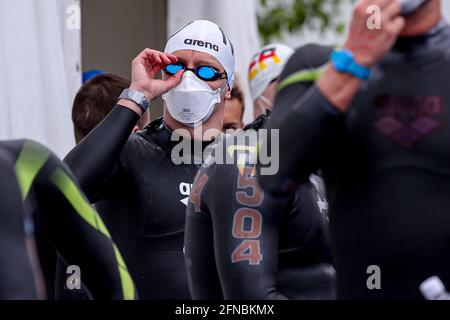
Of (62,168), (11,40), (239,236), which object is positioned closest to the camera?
(62,168)

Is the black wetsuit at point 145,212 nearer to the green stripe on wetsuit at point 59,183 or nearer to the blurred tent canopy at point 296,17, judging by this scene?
the green stripe on wetsuit at point 59,183

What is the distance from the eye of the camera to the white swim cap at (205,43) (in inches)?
188

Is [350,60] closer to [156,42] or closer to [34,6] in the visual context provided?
[34,6]

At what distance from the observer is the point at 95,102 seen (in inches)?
205

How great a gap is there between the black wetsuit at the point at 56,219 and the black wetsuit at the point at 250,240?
1.62 feet

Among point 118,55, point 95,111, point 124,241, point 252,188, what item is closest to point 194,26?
point 95,111

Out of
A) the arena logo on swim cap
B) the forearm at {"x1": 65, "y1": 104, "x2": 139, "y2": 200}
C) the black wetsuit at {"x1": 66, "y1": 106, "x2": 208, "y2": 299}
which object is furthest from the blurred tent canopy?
the forearm at {"x1": 65, "y1": 104, "x2": 139, "y2": 200}

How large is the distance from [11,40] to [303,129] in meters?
3.60

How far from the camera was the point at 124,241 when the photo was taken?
4551mm

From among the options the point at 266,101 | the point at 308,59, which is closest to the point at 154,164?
the point at 308,59

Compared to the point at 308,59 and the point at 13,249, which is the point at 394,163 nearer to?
the point at 308,59

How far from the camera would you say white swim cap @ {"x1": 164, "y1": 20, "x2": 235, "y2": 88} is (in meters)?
4.77

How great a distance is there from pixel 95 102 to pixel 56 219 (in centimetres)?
220

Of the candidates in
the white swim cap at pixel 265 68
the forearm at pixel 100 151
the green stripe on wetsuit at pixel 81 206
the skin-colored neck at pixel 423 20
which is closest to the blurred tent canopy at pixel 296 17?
the white swim cap at pixel 265 68
